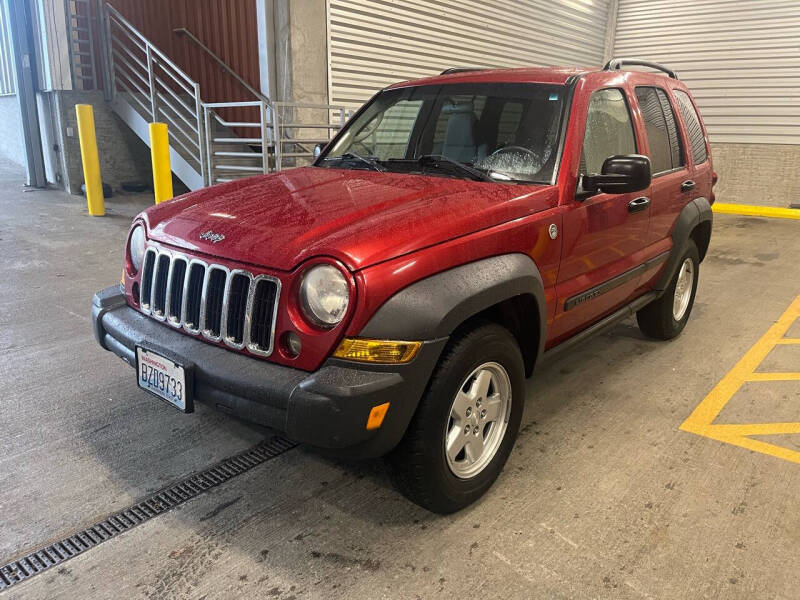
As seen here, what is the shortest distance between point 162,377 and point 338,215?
92 cm

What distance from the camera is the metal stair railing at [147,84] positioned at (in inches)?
367

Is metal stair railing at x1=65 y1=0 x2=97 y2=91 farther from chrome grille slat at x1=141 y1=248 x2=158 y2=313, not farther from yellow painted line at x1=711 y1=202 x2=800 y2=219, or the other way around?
yellow painted line at x1=711 y1=202 x2=800 y2=219

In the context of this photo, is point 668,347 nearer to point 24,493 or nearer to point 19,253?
point 24,493

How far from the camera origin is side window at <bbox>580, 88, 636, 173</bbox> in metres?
3.04

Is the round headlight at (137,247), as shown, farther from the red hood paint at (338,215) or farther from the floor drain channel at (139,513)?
the floor drain channel at (139,513)

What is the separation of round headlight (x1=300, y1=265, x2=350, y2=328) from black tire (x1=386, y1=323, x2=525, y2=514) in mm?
426

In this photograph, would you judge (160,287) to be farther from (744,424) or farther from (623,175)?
(744,424)

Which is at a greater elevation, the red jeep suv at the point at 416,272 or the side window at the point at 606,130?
the side window at the point at 606,130

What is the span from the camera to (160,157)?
798cm

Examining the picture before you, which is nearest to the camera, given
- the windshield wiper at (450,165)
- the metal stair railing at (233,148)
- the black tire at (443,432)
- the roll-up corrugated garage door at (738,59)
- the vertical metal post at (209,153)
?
the black tire at (443,432)

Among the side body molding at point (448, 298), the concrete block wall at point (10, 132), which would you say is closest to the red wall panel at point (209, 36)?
the concrete block wall at point (10, 132)

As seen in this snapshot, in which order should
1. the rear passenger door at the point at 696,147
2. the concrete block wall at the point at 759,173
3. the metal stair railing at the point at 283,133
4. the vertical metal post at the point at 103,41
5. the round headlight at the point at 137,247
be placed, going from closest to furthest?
the round headlight at the point at 137,247, the rear passenger door at the point at 696,147, the metal stair railing at the point at 283,133, the vertical metal post at the point at 103,41, the concrete block wall at the point at 759,173

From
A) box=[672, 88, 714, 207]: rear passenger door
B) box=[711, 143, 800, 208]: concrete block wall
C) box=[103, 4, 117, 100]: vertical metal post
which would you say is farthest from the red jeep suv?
box=[711, 143, 800, 208]: concrete block wall

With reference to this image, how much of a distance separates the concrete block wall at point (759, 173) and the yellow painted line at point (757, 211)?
0.33 metres
